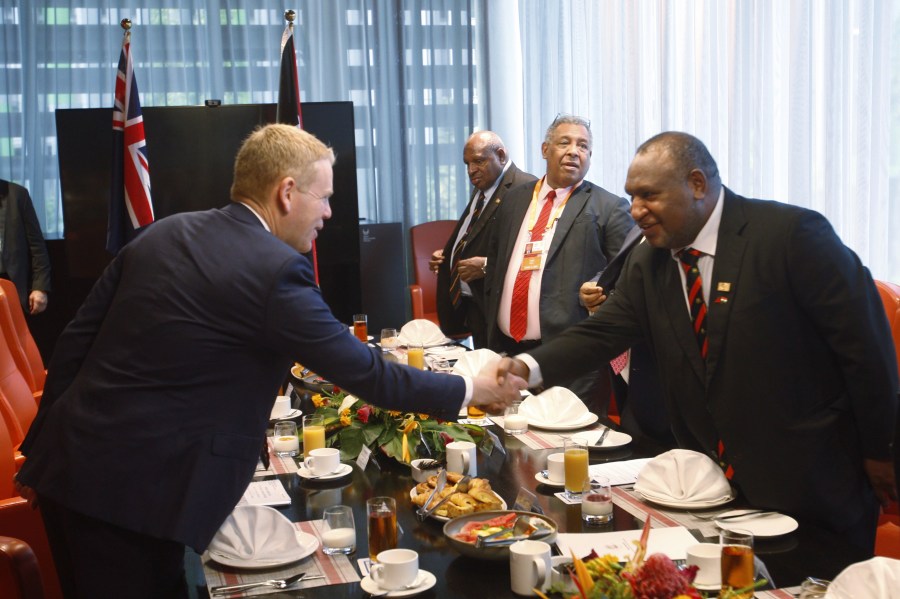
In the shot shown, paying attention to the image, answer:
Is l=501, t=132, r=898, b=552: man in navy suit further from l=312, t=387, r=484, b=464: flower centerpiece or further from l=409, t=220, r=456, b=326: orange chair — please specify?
l=409, t=220, r=456, b=326: orange chair

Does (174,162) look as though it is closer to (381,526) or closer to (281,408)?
(281,408)

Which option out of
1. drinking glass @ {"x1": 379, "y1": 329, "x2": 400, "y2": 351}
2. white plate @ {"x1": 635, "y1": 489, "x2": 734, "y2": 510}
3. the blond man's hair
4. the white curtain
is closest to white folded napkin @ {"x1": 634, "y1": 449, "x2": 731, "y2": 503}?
white plate @ {"x1": 635, "y1": 489, "x2": 734, "y2": 510}

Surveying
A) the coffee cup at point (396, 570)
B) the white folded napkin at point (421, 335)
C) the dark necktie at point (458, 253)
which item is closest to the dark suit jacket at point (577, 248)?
the white folded napkin at point (421, 335)

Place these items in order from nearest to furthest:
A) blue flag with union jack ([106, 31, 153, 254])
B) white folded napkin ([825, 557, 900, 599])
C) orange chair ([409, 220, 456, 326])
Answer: white folded napkin ([825, 557, 900, 599]) < blue flag with union jack ([106, 31, 153, 254]) < orange chair ([409, 220, 456, 326])

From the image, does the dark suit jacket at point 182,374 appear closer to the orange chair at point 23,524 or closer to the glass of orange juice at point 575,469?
the glass of orange juice at point 575,469

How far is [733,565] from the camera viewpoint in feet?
5.47

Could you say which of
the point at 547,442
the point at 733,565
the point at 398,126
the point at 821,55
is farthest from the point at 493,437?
the point at 398,126

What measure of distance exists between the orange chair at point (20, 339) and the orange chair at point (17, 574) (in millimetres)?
1854

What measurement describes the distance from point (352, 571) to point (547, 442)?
3.57 feet

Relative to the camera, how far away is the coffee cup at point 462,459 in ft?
8.14

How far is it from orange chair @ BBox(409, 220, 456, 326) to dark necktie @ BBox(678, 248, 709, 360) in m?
4.59

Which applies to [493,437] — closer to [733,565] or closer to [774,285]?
[774,285]

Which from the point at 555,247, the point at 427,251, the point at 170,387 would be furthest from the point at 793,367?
the point at 427,251

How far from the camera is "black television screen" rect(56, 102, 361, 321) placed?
6832 mm
